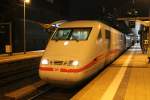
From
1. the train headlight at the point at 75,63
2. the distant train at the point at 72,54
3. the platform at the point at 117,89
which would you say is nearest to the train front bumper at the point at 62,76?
the distant train at the point at 72,54

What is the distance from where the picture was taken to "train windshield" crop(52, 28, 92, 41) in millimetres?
12395

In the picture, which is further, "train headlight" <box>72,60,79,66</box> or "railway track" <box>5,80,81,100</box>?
"railway track" <box>5,80,81,100</box>

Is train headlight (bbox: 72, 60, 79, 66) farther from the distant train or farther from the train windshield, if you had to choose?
the train windshield

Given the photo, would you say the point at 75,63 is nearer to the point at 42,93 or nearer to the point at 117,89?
the point at 117,89

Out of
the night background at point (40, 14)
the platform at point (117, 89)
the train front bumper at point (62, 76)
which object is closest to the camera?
the platform at point (117, 89)

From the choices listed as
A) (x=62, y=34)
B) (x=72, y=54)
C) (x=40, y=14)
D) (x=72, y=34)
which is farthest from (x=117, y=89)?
(x=40, y=14)

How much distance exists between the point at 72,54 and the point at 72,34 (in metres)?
1.68

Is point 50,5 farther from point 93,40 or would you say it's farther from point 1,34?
point 93,40

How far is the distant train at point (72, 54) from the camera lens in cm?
1068

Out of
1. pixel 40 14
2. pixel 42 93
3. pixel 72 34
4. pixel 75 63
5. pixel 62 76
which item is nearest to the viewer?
pixel 62 76

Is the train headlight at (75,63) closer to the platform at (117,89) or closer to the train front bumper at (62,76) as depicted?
the train front bumper at (62,76)

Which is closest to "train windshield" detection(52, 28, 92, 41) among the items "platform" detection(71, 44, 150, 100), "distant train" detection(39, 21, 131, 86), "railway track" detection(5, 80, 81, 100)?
"distant train" detection(39, 21, 131, 86)

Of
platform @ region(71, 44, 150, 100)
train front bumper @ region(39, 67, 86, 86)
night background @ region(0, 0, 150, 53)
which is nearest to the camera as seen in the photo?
platform @ region(71, 44, 150, 100)

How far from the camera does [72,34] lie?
12.7m
